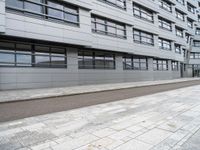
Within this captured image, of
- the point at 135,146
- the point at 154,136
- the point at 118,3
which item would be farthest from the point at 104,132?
the point at 118,3

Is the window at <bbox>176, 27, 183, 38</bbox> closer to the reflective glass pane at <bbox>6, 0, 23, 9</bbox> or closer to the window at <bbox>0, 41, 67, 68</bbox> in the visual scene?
the window at <bbox>0, 41, 67, 68</bbox>

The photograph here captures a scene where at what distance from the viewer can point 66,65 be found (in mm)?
14664

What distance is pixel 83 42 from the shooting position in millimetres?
14664

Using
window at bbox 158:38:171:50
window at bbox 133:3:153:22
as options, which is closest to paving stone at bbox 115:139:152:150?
window at bbox 133:3:153:22

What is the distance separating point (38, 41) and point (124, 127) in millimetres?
10672

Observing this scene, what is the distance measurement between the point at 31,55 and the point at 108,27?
9.18 m

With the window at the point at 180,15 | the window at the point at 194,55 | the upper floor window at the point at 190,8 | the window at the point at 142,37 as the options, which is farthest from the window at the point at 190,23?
the window at the point at 142,37

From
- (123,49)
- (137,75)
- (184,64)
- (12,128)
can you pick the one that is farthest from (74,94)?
(184,64)

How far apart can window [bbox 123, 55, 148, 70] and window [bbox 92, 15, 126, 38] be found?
3.03 m

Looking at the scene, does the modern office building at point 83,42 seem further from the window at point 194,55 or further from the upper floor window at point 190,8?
the window at point 194,55

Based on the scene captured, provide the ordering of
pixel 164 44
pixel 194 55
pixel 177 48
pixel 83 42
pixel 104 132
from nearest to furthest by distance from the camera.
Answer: pixel 104 132
pixel 83 42
pixel 164 44
pixel 177 48
pixel 194 55

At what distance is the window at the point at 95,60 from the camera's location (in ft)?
52.4

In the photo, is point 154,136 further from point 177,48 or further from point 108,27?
point 177,48

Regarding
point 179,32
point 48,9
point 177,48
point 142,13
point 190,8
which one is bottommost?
point 177,48
